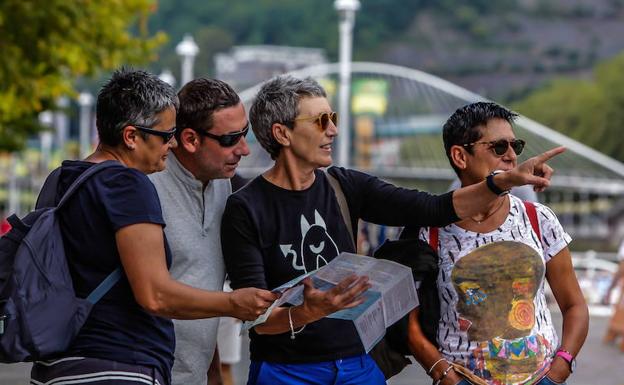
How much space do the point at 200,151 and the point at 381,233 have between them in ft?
33.2

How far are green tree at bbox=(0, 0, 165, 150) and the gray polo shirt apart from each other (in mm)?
7393

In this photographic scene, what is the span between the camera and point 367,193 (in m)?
3.78

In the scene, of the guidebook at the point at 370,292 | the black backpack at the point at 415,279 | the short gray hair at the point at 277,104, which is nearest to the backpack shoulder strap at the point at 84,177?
the guidebook at the point at 370,292

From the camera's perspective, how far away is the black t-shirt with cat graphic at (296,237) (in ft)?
11.8

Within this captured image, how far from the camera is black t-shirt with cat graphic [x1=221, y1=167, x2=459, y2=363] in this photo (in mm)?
3596

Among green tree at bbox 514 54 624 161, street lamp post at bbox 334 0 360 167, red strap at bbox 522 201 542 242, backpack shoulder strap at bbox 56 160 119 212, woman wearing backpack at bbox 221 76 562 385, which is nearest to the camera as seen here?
backpack shoulder strap at bbox 56 160 119 212

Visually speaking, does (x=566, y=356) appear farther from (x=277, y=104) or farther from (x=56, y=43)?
(x=56, y=43)

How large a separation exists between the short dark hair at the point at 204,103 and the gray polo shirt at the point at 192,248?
150 millimetres

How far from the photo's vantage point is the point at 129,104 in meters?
3.21

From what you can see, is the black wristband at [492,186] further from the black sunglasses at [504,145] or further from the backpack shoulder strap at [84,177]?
the backpack shoulder strap at [84,177]

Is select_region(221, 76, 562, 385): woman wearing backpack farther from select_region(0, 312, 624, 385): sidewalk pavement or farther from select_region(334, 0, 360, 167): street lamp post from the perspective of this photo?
select_region(334, 0, 360, 167): street lamp post

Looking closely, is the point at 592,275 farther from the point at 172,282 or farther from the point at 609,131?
the point at 609,131

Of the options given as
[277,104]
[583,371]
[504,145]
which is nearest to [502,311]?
[504,145]

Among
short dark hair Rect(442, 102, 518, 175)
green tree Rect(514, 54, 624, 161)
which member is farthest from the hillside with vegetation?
short dark hair Rect(442, 102, 518, 175)
